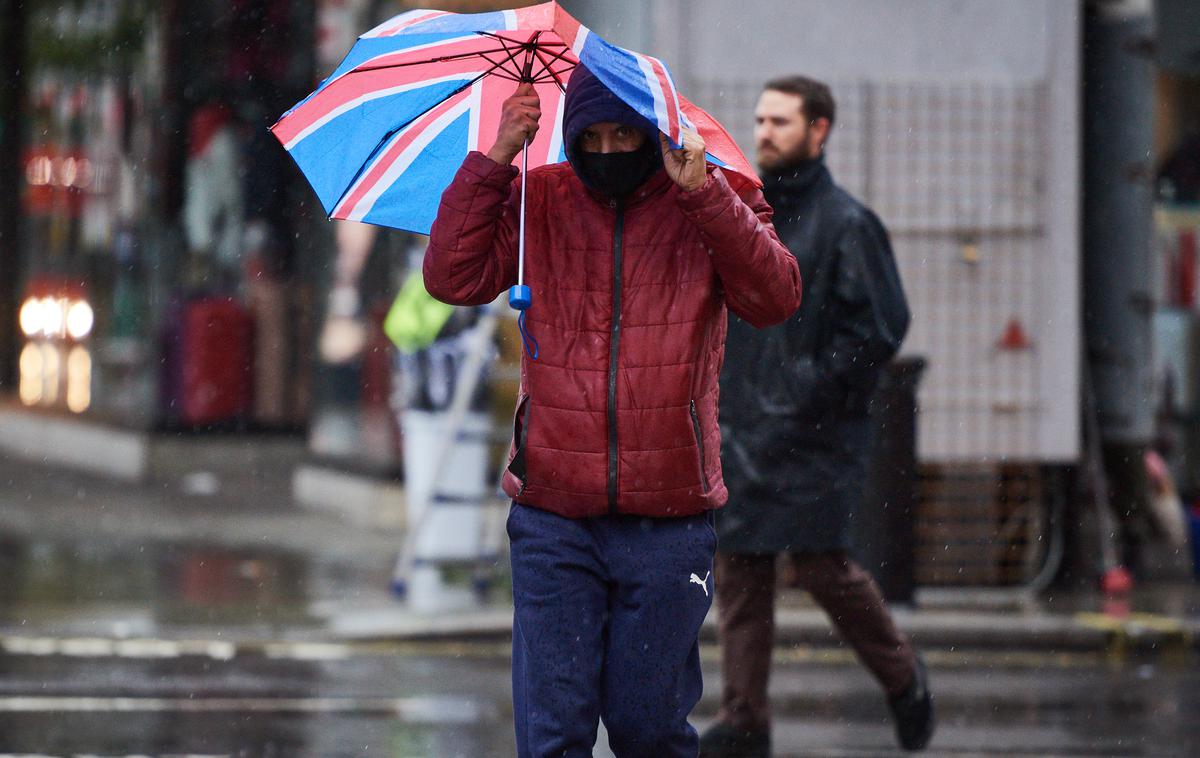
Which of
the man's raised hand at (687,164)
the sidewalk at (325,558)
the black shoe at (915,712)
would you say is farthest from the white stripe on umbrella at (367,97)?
the sidewalk at (325,558)

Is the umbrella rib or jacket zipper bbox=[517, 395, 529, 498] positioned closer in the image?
jacket zipper bbox=[517, 395, 529, 498]

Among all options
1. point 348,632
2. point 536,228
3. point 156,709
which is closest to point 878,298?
point 536,228

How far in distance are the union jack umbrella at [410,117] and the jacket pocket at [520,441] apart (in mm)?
557

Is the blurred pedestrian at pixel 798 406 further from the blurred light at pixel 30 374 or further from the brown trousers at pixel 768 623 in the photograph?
the blurred light at pixel 30 374

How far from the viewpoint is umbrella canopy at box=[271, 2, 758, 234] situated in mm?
4719

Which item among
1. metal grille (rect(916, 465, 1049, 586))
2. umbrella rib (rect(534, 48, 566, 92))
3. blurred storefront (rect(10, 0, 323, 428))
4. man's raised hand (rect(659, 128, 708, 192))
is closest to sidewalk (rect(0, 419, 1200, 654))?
metal grille (rect(916, 465, 1049, 586))

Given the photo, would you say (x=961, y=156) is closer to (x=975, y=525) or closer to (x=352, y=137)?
(x=975, y=525)

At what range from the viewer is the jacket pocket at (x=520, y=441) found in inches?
176

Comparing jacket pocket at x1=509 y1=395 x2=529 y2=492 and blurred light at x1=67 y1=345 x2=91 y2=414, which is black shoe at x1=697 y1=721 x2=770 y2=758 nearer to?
jacket pocket at x1=509 y1=395 x2=529 y2=492

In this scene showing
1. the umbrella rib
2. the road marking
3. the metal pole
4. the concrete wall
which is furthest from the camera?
the metal pole

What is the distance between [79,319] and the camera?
68.3ft

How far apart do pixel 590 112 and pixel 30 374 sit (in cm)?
1865

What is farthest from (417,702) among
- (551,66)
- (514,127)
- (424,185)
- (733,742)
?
(514,127)

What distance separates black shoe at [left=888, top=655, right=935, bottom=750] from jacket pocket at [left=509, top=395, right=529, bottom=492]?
2579mm
